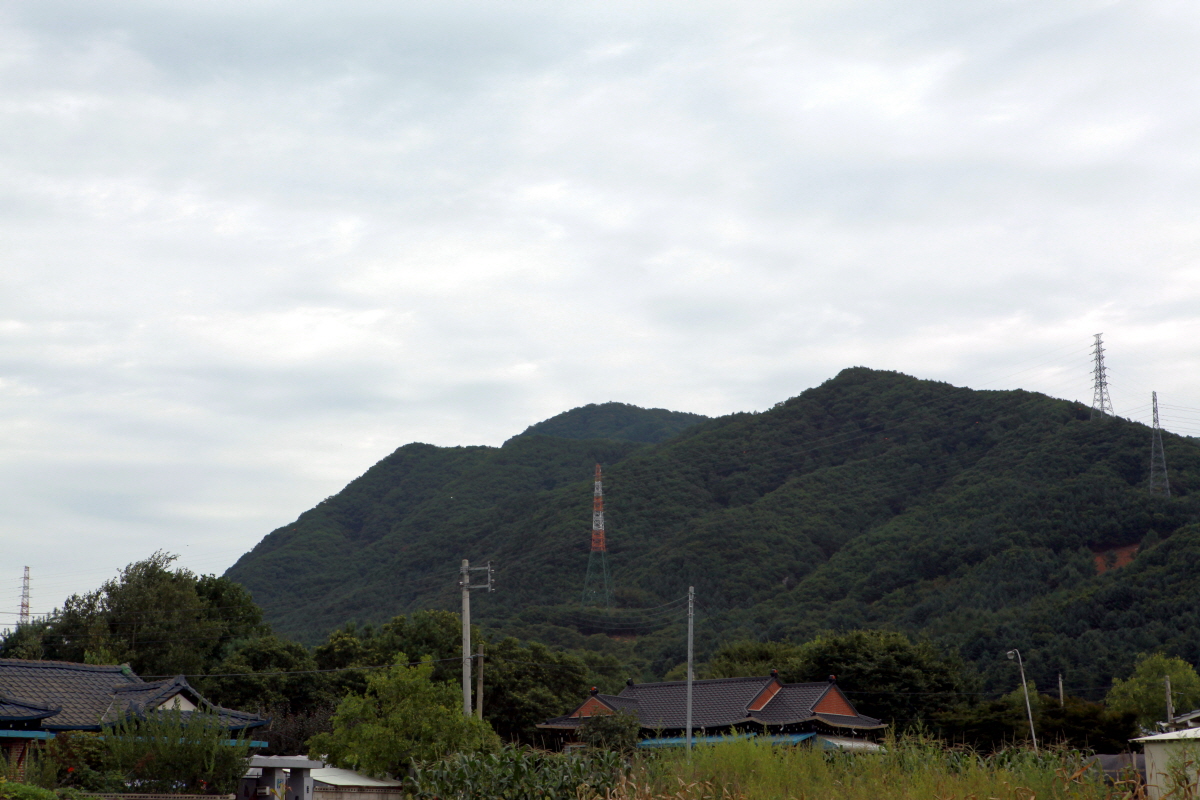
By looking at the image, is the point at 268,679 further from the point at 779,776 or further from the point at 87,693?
the point at 779,776

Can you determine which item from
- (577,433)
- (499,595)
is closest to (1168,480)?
(499,595)

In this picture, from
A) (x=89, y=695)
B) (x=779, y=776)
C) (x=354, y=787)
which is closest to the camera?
(x=779, y=776)

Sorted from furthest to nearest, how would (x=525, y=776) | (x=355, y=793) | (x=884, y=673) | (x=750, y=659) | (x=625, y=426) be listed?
(x=625, y=426) → (x=750, y=659) → (x=884, y=673) → (x=355, y=793) → (x=525, y=776)

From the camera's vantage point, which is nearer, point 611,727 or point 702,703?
point 611,727

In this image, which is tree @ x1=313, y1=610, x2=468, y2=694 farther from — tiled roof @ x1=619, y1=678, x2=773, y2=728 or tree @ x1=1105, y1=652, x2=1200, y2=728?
tree @ x1=1105, y1=652, x2=1200, y2=728

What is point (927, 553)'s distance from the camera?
281 ft

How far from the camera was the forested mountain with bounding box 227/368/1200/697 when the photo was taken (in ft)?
234

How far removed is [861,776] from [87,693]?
2705cm

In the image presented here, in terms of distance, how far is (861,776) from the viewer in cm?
1194

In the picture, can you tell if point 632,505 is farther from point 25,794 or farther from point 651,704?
point 25,794

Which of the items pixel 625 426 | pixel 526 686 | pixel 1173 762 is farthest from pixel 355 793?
pixel 625 426

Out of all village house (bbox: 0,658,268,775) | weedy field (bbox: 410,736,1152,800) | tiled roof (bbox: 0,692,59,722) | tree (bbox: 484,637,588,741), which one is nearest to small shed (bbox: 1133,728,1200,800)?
weedy field (bbox: 410,736,1152,800)

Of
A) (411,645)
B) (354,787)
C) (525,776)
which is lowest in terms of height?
(354,787)

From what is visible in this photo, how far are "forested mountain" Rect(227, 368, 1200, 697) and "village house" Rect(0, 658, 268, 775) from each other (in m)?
48.0
